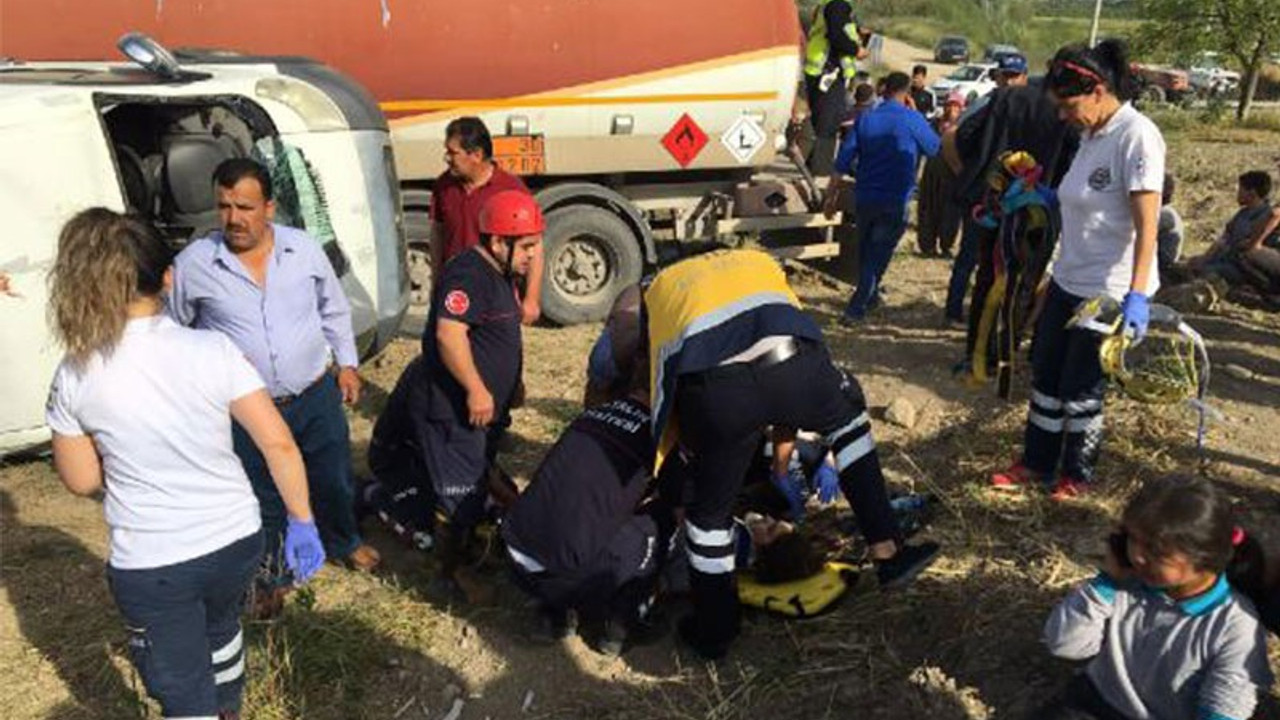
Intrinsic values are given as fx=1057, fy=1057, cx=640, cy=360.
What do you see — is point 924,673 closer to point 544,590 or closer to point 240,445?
point 544,590

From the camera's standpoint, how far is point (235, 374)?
2.59 meters

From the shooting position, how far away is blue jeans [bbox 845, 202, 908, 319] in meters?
7.31

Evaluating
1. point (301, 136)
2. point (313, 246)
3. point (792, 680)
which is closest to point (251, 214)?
point (313, 246)

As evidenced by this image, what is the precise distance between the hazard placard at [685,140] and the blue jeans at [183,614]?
206 inches

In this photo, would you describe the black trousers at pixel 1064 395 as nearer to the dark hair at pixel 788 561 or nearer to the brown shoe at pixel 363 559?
the dark hair at pixel 788 561

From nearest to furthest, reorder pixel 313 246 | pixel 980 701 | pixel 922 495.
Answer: pixel 980 701 < pixel 313 246 < pixel 922 495

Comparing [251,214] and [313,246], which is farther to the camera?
[313,246]

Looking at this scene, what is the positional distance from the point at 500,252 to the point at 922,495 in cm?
214

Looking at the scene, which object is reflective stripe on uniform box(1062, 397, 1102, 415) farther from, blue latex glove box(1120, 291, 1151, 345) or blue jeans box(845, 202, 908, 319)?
blue jeans box(845, 202, 908, 319)

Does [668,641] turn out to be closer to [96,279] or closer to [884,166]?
[96,279]

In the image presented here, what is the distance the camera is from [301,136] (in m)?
5.27

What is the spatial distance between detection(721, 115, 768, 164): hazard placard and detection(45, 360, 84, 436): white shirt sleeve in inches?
226

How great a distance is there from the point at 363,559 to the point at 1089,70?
342 cm

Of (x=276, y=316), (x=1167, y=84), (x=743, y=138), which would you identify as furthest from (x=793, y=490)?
(x=1167, y=84)
